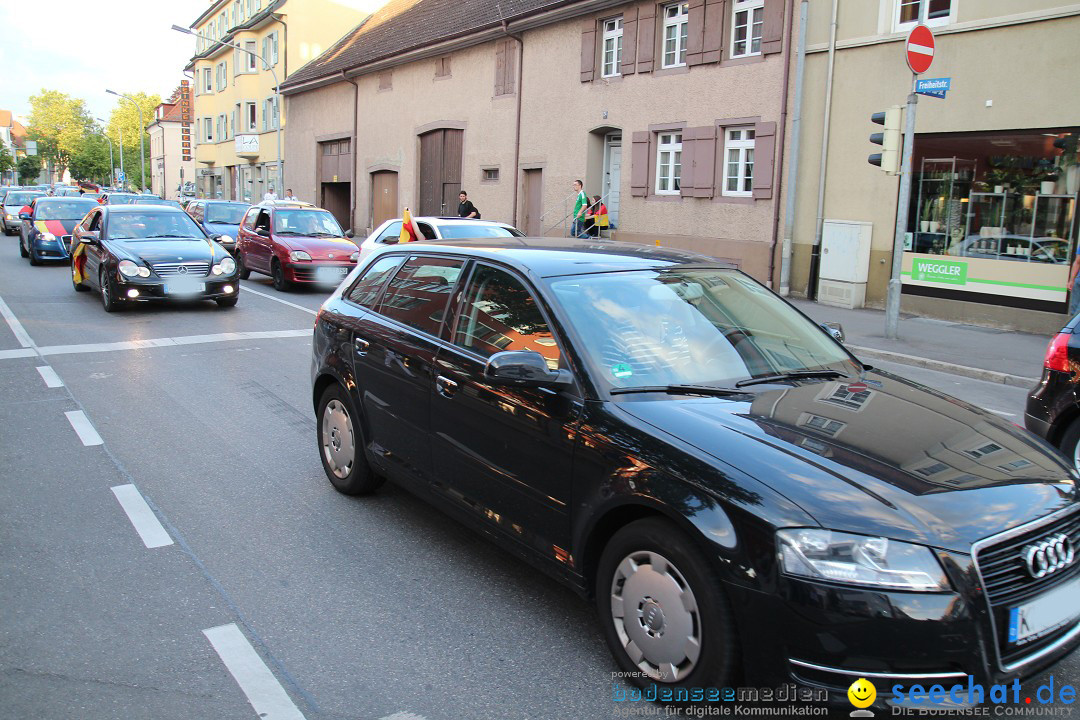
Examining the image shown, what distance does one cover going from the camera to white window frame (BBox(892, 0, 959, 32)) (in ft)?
47.7

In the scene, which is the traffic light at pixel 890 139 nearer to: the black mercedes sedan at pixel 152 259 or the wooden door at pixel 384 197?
the black mercedes sedan at pixel 152 259

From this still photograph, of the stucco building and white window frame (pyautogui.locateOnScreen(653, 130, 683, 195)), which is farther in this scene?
the stucco building

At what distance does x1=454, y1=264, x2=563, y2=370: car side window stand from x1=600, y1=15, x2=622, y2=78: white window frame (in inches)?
725

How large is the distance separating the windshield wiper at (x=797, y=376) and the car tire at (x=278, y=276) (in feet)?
46.8

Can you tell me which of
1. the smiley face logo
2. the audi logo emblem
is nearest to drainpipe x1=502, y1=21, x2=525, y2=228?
the audi logo emblem

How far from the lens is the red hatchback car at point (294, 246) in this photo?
1664 centimetres

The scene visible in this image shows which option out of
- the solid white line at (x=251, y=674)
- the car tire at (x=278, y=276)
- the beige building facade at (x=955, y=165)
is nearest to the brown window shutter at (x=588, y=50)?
the beige building facade at (x=955, y=165)

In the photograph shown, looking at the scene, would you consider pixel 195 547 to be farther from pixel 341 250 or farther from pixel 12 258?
pixel 12 258

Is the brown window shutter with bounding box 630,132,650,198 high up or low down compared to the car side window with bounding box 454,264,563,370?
up

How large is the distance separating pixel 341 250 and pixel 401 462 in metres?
12.9

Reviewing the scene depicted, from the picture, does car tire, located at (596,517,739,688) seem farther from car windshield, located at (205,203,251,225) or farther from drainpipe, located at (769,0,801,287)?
car windshield, located at (205,203,251,225)

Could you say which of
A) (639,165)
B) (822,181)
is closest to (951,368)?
(822,181)

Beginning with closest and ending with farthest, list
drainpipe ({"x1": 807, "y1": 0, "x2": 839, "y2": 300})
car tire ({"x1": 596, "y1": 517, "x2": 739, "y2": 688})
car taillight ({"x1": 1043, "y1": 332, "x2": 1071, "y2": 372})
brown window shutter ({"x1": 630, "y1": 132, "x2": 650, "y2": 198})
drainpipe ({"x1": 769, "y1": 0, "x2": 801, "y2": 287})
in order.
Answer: car tire ({"x1": 596, "y1": 517, "x2": 739, "y2": 688}) → car taillight ({"x1": 1043, "y1": 332, "x2": 1071, "y2": 372}) → drainpipe ({"x1": 807, "y1": 0, "x2": 839, "y2": 300}) → drainpipe ({"x1": 769, "y1": 0, "x2": 801, "y2": 287}) → brown window shutter ({"x1": 630, "y1": 132, "x2": 650, "y2": 198})

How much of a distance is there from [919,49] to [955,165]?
357 cm
